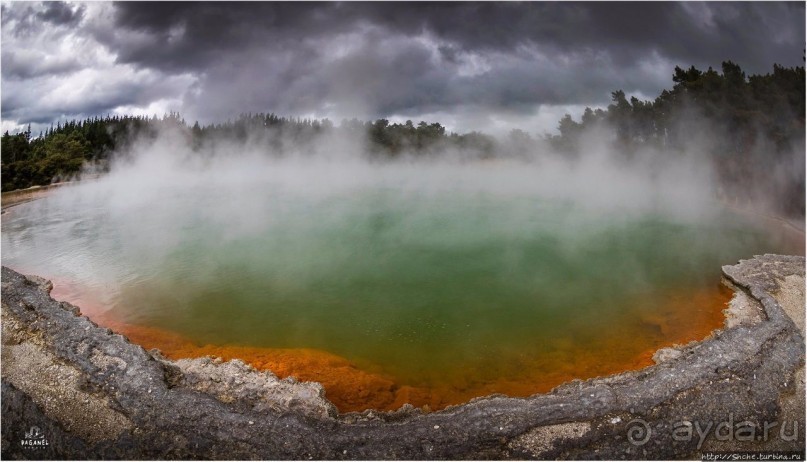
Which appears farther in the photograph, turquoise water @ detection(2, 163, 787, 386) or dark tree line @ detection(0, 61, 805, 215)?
dark tree line @ detection(0, 61, 805, 215)

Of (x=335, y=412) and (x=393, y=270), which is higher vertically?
(x=393, y=270)

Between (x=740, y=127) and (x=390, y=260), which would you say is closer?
(x=390, y=260)

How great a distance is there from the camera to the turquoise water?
6520 mm

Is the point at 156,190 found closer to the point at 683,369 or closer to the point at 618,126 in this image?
the point at 683,369

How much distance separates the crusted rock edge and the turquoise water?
4.47 feet

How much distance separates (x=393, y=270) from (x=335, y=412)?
513 cm

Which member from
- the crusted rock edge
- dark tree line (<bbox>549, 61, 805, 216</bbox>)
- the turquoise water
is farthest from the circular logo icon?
dark tree line (<bbox>549, 61, 805, 216</bbox>)

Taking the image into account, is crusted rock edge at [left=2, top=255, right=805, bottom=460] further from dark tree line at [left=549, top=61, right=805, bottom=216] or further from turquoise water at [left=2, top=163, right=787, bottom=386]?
dark tree line at [left=549, top=61, right=805, bottom=216]

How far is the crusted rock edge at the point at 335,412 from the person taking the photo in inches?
147

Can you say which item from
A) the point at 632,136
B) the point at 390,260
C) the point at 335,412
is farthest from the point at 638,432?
the point at 632,136

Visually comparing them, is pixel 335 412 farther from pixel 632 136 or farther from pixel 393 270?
pixel 632 136

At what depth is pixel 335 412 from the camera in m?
4.39

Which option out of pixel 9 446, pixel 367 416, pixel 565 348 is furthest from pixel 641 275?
pixel 9 446

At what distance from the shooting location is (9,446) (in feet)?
11.8
